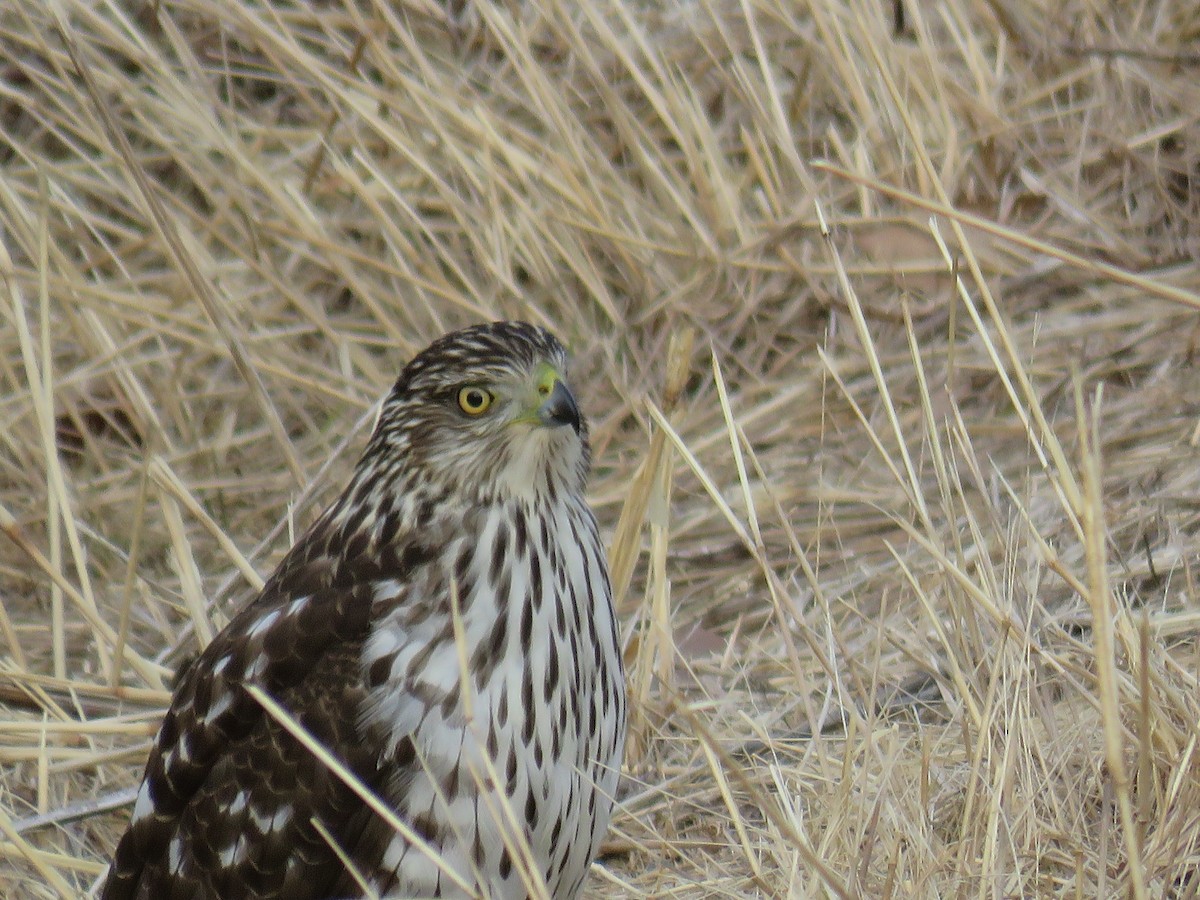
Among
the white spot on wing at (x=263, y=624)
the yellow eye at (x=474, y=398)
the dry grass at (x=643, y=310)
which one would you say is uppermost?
the yellow eye at (x=474, y=398)

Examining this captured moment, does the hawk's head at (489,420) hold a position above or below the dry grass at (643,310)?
above

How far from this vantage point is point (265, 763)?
126 inches

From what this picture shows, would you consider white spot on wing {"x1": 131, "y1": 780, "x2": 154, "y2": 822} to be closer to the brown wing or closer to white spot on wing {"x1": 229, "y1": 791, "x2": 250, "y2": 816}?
the brown wing

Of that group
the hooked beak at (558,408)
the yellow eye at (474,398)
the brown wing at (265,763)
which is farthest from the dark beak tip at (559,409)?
the brown wing at (265,763)

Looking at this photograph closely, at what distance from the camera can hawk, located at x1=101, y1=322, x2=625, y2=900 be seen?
3.11 m

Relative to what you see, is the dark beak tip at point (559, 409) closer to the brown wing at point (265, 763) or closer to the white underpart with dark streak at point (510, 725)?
the white underpart with dark streak at point (510, 725)

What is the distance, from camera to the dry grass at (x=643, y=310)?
162 inches

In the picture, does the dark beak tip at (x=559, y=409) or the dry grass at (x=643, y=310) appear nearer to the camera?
the dark beak tip at (x=559, y=409)

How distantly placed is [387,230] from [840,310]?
1.45 meters

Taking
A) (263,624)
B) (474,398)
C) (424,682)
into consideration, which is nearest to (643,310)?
(474,398)

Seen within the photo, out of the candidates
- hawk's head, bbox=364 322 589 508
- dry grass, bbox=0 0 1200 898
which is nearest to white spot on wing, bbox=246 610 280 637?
hawk's head, bbox=364 322 589 508

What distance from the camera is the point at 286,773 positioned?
3178 millimetres

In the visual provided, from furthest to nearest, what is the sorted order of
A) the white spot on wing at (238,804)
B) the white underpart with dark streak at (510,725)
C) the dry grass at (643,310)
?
the dry grass at (643,310) → the white spot on wing at (238,804) → the white underpart with dark streak at (510,725)

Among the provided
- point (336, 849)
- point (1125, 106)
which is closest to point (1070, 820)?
point (336, 849)
